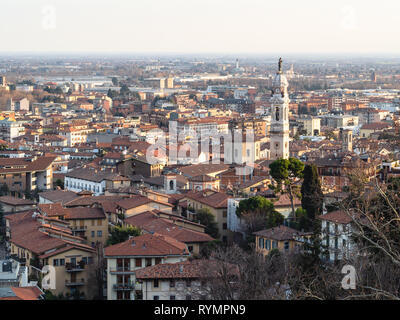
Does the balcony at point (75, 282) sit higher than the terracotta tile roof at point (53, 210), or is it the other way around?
the terracotta tile roof at point (53, 210)

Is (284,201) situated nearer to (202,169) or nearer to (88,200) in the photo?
(88,200)

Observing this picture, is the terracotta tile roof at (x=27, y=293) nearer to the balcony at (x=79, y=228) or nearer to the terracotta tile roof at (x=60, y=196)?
the balcony at (x=79, y=228)

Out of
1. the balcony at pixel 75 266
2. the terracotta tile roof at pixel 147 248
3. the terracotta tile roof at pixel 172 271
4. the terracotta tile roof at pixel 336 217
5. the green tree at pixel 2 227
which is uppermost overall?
the terracotta tile roof at pixel 336 217

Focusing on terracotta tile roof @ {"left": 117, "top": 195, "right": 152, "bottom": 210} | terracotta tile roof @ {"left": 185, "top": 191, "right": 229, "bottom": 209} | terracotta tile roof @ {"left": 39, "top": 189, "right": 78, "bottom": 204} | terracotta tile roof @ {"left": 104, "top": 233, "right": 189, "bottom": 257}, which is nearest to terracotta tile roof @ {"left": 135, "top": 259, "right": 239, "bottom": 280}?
terracotta tile roof @ {"left": 104, "top": 233, "right": 189, "bottom": 257}

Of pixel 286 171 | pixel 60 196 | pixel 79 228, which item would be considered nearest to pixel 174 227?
pixel 79 228

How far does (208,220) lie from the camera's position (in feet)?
38.9

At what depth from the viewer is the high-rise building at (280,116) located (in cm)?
1656

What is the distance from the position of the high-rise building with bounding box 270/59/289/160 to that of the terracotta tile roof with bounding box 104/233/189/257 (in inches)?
307

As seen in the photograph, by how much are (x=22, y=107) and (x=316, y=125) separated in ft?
61.4

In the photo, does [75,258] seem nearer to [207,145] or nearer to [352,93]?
[207,145]

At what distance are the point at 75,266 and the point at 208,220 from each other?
294 cm

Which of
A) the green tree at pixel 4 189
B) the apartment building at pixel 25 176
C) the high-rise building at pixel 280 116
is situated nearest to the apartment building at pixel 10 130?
the apartment building at pixel 25 176

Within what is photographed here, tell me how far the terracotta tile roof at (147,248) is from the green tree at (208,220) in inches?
91.9
